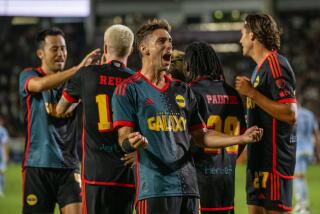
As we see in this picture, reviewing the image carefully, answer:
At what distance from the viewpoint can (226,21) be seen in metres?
29.3

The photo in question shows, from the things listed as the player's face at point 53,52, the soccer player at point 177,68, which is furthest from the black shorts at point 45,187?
the soccer player at point 177,68

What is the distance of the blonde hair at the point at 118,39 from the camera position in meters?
5.72

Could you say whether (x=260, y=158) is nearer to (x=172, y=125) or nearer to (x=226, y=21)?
(x=172, y=125)

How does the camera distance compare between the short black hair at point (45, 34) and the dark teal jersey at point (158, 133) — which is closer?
the dark teal jersey at point (158, 133)

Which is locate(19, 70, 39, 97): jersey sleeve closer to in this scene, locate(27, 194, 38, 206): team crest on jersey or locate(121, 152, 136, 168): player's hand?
locate(27, 194, 38, 206): team crest on jersey

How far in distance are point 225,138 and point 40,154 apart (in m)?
2.45

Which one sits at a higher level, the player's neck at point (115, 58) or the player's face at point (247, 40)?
the player's face at point (247, 40)

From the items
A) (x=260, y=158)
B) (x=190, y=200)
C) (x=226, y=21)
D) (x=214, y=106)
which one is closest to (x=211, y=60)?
(x=214, y=106)

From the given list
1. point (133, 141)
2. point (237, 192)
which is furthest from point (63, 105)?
point (237, 192)

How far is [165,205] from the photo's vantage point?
471 centimetres

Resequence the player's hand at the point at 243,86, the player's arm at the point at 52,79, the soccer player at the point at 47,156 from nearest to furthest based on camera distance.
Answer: the player's hand at the point at 243,86, the player's arm at the point at 52,79, the soccer player at the point at 47,156

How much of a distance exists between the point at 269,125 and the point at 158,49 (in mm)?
1437

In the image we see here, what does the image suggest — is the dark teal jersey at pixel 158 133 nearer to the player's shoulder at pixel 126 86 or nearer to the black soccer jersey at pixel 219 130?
the player's shoulder at pixel 126 86

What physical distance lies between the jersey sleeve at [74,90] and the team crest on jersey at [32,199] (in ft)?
4.67
